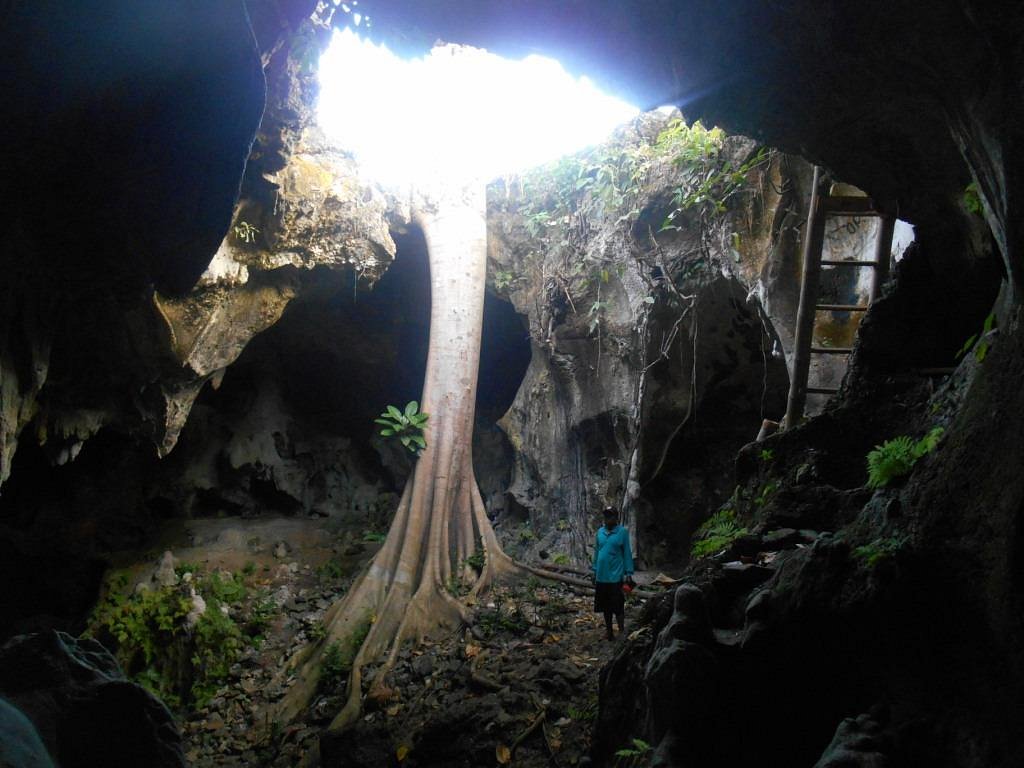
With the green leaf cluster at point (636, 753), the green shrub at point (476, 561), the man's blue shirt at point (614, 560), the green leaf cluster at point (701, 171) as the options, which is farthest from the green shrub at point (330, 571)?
the green leaf cluster at point (636, 753)

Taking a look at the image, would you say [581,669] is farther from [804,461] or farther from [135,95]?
[135,95]

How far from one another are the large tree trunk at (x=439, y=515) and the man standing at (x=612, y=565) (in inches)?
88.2

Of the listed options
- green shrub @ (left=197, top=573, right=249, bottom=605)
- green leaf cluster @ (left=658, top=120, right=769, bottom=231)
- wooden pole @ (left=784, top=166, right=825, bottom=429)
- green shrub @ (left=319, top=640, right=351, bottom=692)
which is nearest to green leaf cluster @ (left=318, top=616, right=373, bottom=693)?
green shrub @ (left=319, top=640, right=351, bottom=692)

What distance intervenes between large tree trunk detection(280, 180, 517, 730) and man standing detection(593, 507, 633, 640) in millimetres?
2241

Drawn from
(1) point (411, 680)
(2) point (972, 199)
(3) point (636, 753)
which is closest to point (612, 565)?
(3) point (636, 753)

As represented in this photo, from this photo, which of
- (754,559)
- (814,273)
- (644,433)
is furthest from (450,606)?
(814,273)

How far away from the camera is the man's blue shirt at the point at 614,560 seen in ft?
19.3

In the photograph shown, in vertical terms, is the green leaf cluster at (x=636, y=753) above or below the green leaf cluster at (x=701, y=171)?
below

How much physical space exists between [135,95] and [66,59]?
37cm

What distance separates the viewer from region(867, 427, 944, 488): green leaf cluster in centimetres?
331

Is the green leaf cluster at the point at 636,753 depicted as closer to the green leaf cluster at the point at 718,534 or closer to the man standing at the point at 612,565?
the green leaf cluster at the point at 718,534

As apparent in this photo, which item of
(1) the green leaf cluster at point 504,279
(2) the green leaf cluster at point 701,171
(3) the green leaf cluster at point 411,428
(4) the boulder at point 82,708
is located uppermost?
(2) the green leaf cluster at point 701,171

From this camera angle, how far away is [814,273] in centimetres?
532

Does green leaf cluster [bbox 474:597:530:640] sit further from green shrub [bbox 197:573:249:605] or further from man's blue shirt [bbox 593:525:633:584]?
green shrub [bbox 197:573:249:605]
